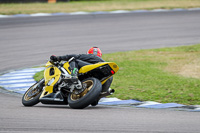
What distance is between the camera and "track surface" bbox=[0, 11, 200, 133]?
6.41 m

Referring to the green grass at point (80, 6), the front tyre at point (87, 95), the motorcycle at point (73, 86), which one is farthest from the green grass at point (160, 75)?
the green grass at point (80, 6)

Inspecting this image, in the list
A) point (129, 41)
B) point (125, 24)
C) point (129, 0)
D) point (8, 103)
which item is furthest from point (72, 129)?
point (129, 0)

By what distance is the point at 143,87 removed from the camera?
36.6 feet

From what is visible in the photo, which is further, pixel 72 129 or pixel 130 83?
pixel 130 83

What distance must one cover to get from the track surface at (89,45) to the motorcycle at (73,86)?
0.21m

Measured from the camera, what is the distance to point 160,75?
12.7m

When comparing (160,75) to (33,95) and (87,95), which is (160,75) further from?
(87,95)

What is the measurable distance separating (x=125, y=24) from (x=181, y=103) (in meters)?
15.5

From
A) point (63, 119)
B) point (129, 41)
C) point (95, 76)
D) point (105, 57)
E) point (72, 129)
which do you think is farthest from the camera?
point (129, 41)

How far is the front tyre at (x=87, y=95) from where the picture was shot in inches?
301

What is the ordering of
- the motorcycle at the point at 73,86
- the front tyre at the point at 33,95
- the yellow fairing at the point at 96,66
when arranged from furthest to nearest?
the front tyre at the point at 33,95
the yellow fairing at the point at 96,66
the motorcycle at the point at 73,86

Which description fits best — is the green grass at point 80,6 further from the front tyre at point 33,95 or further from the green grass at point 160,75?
the front tyre at point 33,95

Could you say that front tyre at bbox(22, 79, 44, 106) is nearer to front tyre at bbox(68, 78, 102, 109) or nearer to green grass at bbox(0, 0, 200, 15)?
front tyre at bbox(68, 78, 102, 109)

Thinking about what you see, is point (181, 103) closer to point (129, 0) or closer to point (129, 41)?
point (129, 41)
